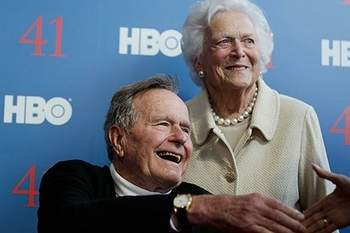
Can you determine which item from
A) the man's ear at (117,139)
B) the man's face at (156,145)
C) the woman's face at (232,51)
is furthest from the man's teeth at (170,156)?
the woman's face at (232,51)

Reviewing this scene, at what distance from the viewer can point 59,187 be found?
5.01 ft

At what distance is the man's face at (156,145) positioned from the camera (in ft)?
5.32

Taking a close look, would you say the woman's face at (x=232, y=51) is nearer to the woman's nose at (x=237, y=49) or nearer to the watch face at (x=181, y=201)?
the woman's nose at (x=237, y=49)

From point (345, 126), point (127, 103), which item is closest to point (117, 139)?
point (127, 103)

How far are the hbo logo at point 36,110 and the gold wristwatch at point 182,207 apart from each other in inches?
31.4

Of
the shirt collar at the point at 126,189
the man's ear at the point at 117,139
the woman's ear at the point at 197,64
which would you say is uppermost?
the woman's ear at the point at 197,64

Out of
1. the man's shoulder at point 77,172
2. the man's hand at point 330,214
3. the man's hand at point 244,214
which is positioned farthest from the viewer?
the man's shoulder at point 77,172

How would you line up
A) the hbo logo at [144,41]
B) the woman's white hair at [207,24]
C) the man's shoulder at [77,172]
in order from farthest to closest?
the hbo logo at [144,41] → the woman's white hair at [207,24] → the man's shoulder at [77,172]

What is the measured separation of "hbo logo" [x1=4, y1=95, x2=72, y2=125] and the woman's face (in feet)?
1.53

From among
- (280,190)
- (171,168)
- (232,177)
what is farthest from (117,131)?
(280,190)

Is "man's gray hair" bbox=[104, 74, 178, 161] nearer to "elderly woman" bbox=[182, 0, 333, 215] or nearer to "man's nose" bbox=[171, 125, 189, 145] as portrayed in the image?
"man's nose" bbox=[171, 125, 189, 145]

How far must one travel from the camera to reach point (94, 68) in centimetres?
208

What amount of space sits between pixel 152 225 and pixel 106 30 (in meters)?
0.92

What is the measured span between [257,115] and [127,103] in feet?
1.34
